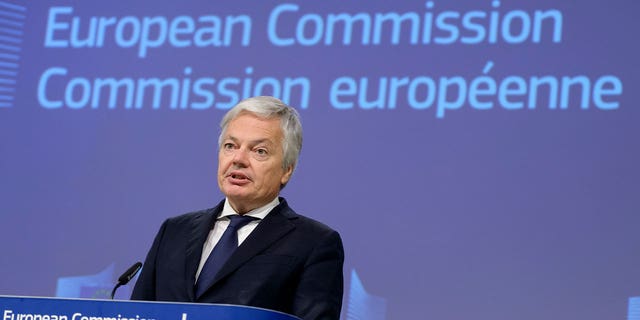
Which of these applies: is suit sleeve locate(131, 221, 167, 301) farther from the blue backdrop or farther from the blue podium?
the blue backdrop

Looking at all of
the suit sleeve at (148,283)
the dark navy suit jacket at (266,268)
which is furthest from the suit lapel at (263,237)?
the suit sleeve at (148,283)

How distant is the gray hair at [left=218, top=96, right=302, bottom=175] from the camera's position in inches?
106

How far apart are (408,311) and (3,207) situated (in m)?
2.12

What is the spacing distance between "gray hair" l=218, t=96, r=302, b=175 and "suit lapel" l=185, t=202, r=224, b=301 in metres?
0.19

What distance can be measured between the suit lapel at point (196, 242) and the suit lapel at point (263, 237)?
3.0 inches

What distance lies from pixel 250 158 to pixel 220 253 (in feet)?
0.80

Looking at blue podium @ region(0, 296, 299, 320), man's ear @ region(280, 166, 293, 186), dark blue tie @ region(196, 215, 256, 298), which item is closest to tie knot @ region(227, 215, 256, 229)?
dark blue tie @ region(196, 215, 256, 298)

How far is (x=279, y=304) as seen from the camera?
256cm

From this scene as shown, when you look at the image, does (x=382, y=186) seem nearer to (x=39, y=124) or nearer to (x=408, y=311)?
(x=408, y=311)

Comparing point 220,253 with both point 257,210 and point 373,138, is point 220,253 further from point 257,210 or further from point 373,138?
point 373,138

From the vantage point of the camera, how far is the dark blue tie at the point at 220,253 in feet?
8.49

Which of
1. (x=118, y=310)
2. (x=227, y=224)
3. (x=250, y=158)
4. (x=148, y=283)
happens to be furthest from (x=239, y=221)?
(x=118, y=310)

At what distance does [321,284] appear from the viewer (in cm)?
258

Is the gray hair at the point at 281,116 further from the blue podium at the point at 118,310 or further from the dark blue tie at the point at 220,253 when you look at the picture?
the blue podium at the point at 118,310
